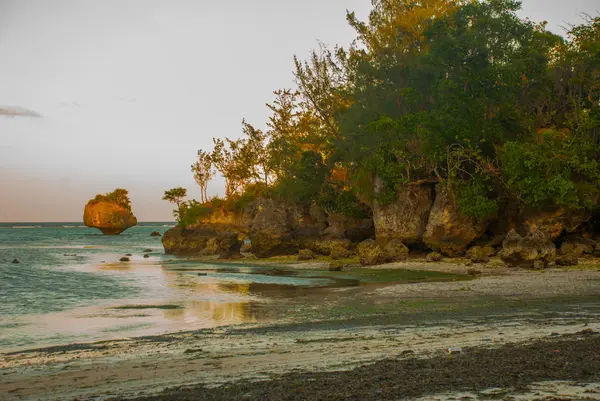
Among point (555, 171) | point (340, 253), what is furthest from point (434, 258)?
point (340, 253)

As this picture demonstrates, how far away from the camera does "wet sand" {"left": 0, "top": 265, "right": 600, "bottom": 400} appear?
629 centimetres

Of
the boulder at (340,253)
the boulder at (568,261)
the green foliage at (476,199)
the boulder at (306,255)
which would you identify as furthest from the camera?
the boulder at (306,255)

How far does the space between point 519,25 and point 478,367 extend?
3291 centimetres

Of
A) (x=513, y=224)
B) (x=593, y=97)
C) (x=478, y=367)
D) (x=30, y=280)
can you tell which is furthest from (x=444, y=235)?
(x=478, y=367)

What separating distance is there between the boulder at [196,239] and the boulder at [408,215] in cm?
1797

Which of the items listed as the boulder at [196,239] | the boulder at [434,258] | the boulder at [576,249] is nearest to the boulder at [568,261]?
the boulder at [576,249]

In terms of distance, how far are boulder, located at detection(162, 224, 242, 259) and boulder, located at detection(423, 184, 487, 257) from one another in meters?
21.7

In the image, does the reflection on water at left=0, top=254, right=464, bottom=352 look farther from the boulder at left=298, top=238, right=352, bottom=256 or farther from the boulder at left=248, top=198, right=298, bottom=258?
the boulder at left=248, top=198, right=298, bottom=258

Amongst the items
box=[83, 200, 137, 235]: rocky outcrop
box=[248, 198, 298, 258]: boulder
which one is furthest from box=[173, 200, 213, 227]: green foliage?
box=[83, 200, 137, 235]: rocky outcrop

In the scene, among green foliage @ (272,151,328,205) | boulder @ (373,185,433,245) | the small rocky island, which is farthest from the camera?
the small rocky island

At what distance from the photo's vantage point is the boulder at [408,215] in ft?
118

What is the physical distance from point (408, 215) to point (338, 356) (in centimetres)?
2859

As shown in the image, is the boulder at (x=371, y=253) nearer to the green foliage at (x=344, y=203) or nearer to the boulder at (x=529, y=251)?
the green foliage at (x=344, y=203)

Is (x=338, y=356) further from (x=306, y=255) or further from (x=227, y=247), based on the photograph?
(x=227, y=247)
